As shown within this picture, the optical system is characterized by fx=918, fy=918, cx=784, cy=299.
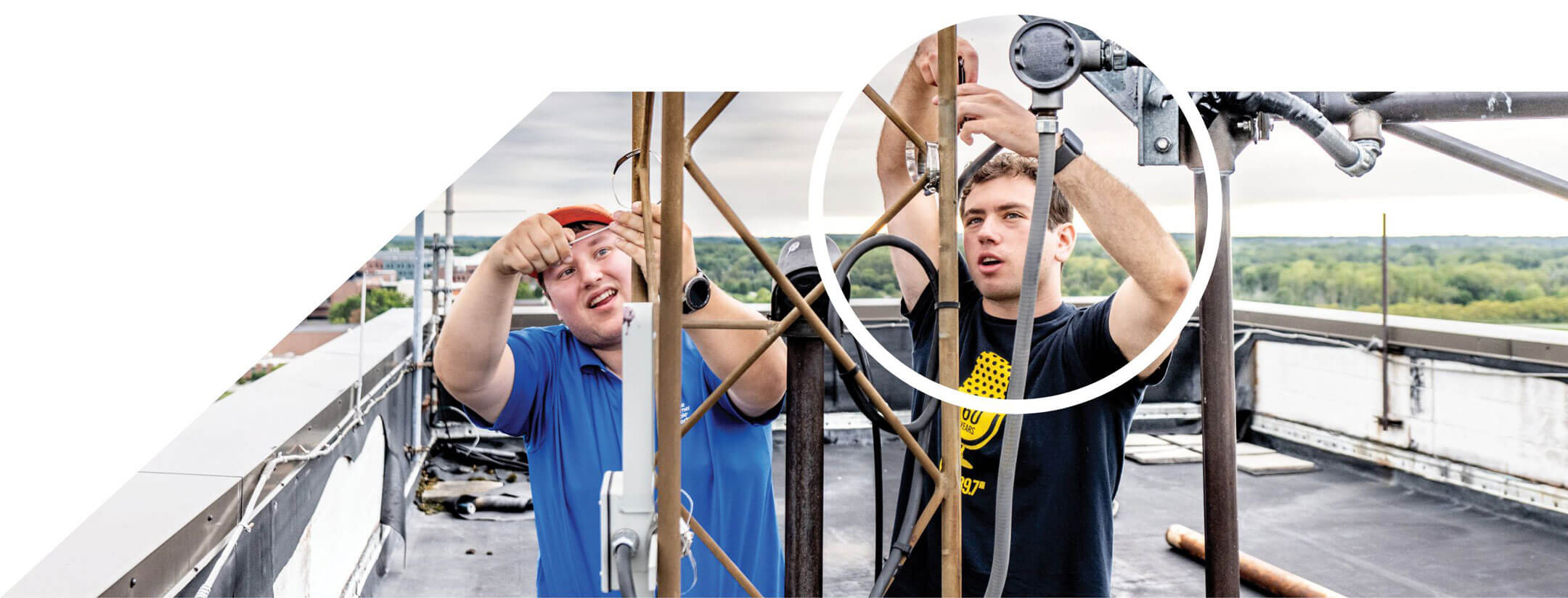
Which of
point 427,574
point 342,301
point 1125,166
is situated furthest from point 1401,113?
point 342,301

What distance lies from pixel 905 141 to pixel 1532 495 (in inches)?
178

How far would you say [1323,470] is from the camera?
578cm

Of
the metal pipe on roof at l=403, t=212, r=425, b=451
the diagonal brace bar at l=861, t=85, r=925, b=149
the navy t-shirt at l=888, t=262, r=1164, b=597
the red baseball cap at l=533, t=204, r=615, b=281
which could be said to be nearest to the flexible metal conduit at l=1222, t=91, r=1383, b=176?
the diagonal brace bar at l=861, t=85, r=925, b=149

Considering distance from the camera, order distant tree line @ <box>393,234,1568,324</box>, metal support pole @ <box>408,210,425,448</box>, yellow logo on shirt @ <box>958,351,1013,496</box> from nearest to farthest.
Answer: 1. yellow logo on shirt @ <box>958,351,1013,496</box>
2. metal support pole @ <box>408,210,425,448</box>
3. distant tree line @ <box>393,234,1568,324</box>

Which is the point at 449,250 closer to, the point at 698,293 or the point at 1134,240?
the point at 698,293

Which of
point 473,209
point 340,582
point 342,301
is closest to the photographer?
point 340,582

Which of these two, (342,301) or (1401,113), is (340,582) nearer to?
(1401,113)

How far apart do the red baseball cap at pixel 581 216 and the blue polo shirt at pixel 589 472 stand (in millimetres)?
291

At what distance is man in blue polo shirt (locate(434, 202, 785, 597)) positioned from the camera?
7.86ft

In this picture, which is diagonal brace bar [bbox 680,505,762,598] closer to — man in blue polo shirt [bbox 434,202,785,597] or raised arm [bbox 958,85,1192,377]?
man in blue polo shirt [bbox 434,202,785,597]

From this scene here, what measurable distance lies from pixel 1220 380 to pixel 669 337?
0.97 metres

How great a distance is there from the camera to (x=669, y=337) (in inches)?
63.4

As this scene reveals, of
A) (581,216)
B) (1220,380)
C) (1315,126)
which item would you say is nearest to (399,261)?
(581,216)
